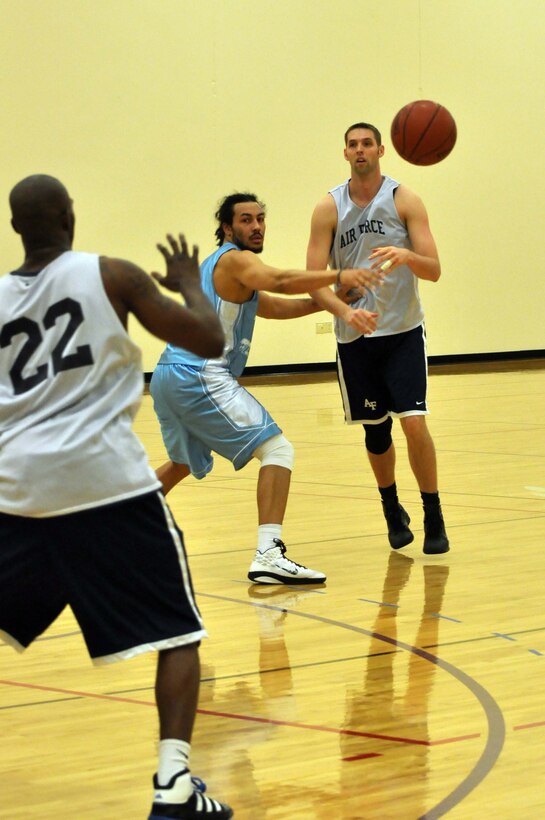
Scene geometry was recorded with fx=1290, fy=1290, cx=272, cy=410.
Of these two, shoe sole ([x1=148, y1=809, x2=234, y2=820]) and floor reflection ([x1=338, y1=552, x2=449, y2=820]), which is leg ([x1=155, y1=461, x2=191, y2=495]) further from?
shoe sole ([x1=148, y1=809, x2=234, y2=820])

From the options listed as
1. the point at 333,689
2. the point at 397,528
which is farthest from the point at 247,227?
the point at 333,689

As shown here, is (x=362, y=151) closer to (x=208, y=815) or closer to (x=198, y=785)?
(x=198, y=785)

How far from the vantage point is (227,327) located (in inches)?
220

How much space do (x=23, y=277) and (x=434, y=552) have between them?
3613 millimetres

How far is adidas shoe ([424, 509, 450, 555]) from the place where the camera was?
6.01 m

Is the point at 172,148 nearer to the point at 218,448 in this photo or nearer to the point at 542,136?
the point at 542,136

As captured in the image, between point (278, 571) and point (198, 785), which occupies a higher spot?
point (198, 785)

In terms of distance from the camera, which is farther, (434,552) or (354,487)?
(354,487)

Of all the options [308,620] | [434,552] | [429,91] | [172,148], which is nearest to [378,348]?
[434,552]

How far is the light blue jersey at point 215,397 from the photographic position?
217 inches

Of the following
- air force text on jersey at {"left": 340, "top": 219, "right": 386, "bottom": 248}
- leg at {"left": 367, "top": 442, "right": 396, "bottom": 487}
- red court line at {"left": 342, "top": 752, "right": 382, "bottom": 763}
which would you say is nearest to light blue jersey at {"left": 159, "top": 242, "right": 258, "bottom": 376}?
air force text on jersey at {"left": 340, "top": 219, "right": 386, "bottom": 248}

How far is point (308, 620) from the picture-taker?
4.83 meters

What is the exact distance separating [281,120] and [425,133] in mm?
9155

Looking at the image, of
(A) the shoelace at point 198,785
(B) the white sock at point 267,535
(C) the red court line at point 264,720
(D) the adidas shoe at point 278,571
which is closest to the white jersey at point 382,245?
Result: (B) the white sock at point 267,535
